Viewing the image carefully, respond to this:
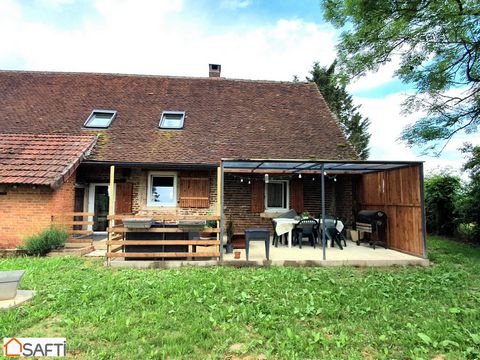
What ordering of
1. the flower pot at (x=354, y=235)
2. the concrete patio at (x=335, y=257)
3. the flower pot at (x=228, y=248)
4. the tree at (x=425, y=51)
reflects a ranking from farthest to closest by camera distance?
1. the flower pot at (x=354, y=235)
2. the flower pot at (x=228, y=248)
3. the concrete patio at (x=335, y=257)
4. the tree at (x=425, y=51)

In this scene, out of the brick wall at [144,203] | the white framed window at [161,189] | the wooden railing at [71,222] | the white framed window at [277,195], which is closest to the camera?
the wooden railing at [71,222]

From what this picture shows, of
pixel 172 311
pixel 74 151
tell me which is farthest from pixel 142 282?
pixel 74 151

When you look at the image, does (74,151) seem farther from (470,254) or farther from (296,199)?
(470,254)

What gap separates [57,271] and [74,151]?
4633mm

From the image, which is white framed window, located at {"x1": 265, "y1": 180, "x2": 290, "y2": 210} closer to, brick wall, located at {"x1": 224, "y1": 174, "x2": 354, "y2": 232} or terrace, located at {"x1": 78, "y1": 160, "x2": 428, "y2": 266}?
brick wall, located at {"x1": 224, "y1": 174, "x2": 354, "y2": 232}

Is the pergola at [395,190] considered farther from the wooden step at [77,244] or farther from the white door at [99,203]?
the white door at [99,203]

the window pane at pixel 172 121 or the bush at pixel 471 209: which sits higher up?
the window pane at pixel 172 121

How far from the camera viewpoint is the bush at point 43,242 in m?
7.59

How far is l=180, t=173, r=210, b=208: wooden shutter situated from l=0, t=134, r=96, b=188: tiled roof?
3.49 meters

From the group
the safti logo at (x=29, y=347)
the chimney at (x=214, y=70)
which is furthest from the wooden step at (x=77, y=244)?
the chimney at (x=214, y=70)

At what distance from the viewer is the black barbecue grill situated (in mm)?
8859

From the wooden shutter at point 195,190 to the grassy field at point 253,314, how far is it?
4.65 metres

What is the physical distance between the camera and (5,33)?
39.0 feet

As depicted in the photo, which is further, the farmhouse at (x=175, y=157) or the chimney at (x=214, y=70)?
the chimney at (x=214, y=70)
